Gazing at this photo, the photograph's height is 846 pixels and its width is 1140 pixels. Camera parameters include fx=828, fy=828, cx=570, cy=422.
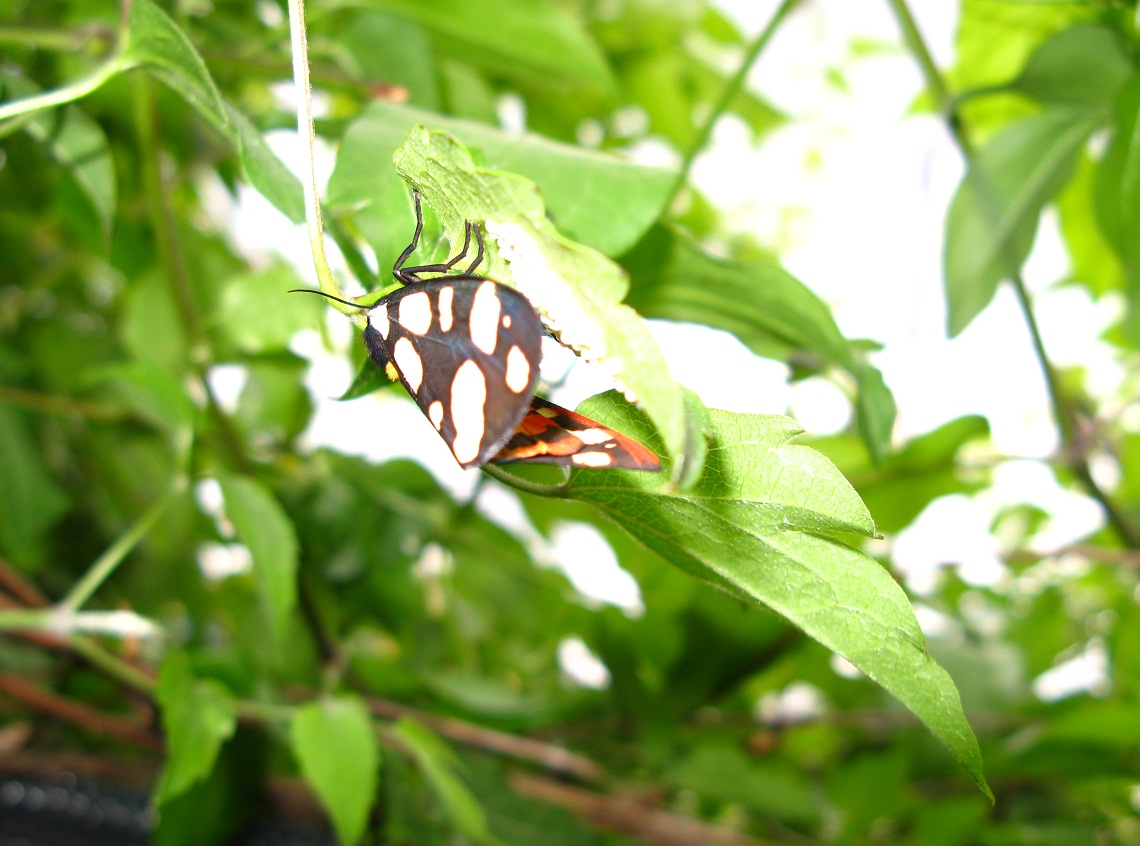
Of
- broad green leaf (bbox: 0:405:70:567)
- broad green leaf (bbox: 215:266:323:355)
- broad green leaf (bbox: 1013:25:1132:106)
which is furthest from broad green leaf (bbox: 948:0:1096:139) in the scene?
broad green leaf (bbox: 0:405:70:567)

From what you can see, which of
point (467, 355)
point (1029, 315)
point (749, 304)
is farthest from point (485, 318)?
point (1029, 315)

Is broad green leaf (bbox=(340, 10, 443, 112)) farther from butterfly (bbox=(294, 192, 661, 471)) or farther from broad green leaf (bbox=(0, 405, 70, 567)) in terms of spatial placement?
broad green leaf (bbox=(0, 405, 70, 567))

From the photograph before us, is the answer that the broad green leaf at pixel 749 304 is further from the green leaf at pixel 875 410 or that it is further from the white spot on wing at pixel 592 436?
the white spot on wing at pixel 592 436

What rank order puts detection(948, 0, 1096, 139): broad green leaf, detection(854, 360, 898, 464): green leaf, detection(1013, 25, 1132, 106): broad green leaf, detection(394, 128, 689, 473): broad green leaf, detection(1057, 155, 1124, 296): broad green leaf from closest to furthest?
detection(394, 128, 689, 473): broad green leaf
detection(854, 360, 898, 464): green leaf
detection(1013, 25, 1132, 106): broad green leaf
detection(948, 0, 1096, 139): broad green leaf
detection(1057, 155, 1124, 296): broad green leaf

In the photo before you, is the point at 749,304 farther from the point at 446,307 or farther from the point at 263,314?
the point at 263,314

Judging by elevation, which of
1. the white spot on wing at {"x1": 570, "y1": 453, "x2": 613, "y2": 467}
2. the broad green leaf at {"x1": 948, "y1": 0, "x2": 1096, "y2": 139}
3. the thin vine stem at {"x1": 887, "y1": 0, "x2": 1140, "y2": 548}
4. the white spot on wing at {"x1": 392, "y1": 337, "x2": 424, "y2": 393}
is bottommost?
the white spot on wing at {"x1": 570, "y1": 453, "x2": 613, "y2": 467}

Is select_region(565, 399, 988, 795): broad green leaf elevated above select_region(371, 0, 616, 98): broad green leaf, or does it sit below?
below

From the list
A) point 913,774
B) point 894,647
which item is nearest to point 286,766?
point 913,774
